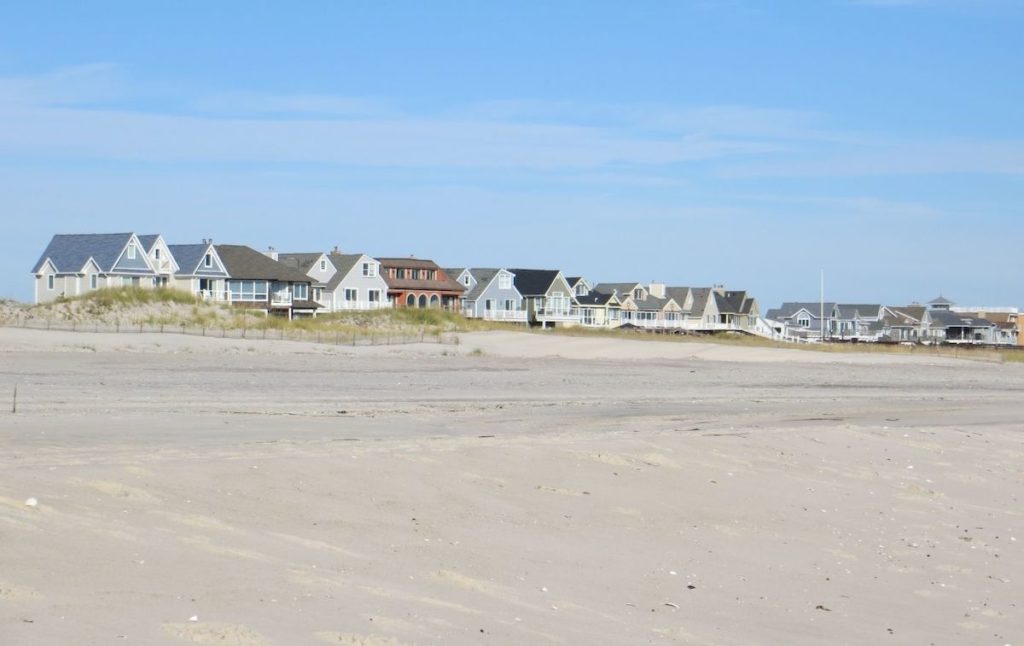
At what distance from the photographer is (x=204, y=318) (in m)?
53.8

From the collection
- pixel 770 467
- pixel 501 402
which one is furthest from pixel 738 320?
pixel 770 467

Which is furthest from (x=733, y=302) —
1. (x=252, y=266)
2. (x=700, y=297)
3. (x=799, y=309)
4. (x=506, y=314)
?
(x=252, y=266)

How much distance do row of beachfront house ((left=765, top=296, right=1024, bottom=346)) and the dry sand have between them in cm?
11963

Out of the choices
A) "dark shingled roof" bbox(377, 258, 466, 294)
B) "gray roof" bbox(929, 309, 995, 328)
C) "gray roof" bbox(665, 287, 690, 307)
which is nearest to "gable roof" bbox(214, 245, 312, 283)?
"dark shingled roof" bbox(377, 258, 466, 294)

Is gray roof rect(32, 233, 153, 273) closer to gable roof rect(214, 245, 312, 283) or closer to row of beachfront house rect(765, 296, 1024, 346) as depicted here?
gable roof rect(214, 245, 312, 283)

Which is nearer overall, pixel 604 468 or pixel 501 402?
pixel 604 468

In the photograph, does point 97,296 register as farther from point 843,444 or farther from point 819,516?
point 819,516

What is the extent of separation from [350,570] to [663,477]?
6437 mm

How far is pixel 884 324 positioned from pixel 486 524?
142113 mm

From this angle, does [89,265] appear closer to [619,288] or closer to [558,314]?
[558,314]

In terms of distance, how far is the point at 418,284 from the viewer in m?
98.2

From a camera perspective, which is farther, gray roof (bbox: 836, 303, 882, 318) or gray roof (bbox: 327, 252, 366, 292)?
gray roof (bbox: 836, 303, 882, 318)

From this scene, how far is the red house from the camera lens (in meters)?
96.9

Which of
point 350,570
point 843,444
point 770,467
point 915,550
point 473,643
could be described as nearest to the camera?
point 473,643
